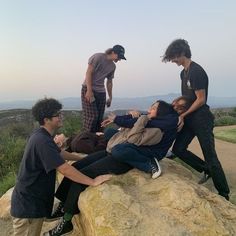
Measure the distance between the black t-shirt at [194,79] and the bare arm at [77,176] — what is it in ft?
5.35

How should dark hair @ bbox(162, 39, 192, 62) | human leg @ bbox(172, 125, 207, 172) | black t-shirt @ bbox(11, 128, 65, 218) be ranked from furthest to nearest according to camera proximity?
human leg @ bbox(172, 125, 207, 172) → dark hair @ bbox(162, 39, 192, 62) → black t-shirt @ bbox(11, 128, 65, 218)

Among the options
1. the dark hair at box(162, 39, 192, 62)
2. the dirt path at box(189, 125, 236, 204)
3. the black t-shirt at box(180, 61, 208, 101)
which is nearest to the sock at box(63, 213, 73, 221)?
the black t-shirt at box(180, 61, 208, 101)

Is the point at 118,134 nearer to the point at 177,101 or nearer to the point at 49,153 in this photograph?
the point at 177,101

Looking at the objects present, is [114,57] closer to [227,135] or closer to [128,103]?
[227,135]

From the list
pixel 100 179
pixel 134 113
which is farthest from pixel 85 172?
A: pixel 134 113

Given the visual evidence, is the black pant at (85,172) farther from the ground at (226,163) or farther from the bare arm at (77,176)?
the ground at (226,163)

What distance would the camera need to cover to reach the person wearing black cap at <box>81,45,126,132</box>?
7156 mm

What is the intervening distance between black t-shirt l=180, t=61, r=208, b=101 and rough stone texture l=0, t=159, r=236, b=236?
1.22m

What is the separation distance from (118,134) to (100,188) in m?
1.00

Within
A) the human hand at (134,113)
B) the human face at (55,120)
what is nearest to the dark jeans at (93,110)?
the human hand at (134,113)

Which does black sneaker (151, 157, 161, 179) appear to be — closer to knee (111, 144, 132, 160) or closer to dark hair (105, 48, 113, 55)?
knee (111, 144, 132, 160)

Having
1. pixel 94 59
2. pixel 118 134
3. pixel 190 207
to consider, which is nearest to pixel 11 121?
pixel 94 59

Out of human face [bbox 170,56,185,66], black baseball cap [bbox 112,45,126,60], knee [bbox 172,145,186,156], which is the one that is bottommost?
knee [bbox 172,145,186,156]

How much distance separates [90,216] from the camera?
4520 millimetres
